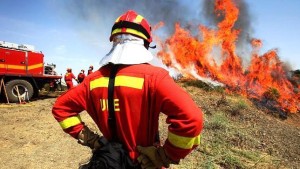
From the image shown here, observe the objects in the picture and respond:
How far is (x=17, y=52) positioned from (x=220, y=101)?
31.1 feet

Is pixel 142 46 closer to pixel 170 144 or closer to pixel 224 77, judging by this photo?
pixel 170 144

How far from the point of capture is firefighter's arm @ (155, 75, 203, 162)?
191 centimetres

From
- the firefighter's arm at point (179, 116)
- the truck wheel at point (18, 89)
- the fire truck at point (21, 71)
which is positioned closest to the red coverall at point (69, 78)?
the fire truck at point (21, 71)

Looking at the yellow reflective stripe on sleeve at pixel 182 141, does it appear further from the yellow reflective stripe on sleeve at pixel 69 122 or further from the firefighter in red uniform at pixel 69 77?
the firefighter in red uniform at pixel 69 77

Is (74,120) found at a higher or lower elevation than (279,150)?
higher

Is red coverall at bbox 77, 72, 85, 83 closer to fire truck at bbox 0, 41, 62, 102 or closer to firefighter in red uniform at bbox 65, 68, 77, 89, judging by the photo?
firefighter in red uniform at bbox 65, 68, 77, 89

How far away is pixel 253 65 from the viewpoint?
20.3 metres

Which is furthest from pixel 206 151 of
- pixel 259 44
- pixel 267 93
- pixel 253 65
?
pixel 259 44

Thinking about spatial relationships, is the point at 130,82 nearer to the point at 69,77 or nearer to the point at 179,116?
the point at 179,116

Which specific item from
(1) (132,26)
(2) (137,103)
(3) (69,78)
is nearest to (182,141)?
(2) (137,103)

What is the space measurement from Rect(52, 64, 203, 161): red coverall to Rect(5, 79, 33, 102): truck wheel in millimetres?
12656

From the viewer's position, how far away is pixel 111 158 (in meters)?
2.16

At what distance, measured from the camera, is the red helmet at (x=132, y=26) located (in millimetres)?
2303

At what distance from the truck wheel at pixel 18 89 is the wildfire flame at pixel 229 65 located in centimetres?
837
